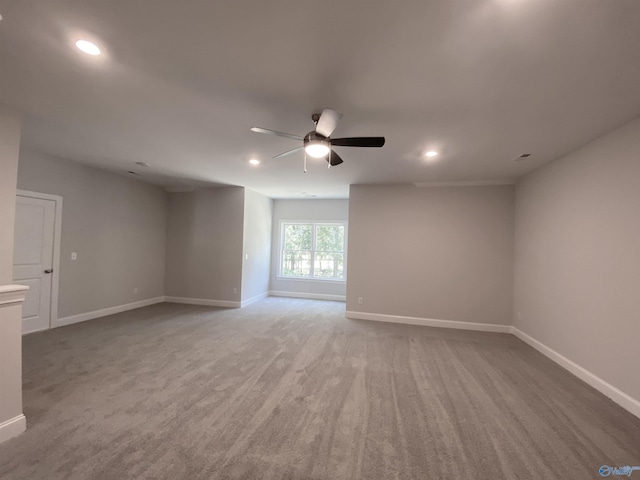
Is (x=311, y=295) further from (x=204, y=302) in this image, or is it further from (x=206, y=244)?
(x=206, y=244)

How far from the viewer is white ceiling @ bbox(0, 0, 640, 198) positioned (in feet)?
4.59

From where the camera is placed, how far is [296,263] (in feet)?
24.5

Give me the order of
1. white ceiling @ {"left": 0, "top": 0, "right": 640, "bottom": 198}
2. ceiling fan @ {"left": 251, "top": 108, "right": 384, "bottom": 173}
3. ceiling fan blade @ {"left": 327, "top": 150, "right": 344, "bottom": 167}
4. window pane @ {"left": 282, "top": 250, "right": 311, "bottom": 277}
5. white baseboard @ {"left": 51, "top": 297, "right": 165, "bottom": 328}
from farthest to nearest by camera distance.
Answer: window pane @ {"left": 282, "top": 250, "right": 311, "bottom": 277}
white baseboard @ {"left": 51, "top": 297, "right": 165, "bottom": 328}
ceiling fan blade @ {"left": 327, "top": 150, "right": 344, "bottom": 167}
ceiling fan @ {"left": 251, "top": 108, "right": 384, "bottom": 173}
white ceiling @ {"left": 0, "top": 0, "right": 640, "bottom": 198}

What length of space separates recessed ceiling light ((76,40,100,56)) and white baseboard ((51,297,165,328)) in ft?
14.3

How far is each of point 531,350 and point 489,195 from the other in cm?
251

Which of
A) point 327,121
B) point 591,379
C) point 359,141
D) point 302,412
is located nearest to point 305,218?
point 359,141

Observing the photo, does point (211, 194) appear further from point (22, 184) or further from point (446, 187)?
point (446, 187)

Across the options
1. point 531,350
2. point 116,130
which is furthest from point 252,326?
point 531,350

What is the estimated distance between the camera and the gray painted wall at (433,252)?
470 cm

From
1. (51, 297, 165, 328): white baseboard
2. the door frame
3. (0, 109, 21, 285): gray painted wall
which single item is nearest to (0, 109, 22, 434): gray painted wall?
(0, 109, 21, 285): gray painted wall

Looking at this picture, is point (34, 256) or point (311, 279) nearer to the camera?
point (34, 256)

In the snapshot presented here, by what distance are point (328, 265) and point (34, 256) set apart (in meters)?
5.52

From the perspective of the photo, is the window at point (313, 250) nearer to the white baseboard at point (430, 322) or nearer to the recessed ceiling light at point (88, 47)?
the white baseboard at point (430, 322)

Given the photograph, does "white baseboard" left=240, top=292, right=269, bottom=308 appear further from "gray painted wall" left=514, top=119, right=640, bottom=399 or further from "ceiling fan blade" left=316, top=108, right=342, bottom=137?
"gray painted wall" left=514, top=119, right=640, bottom=399
